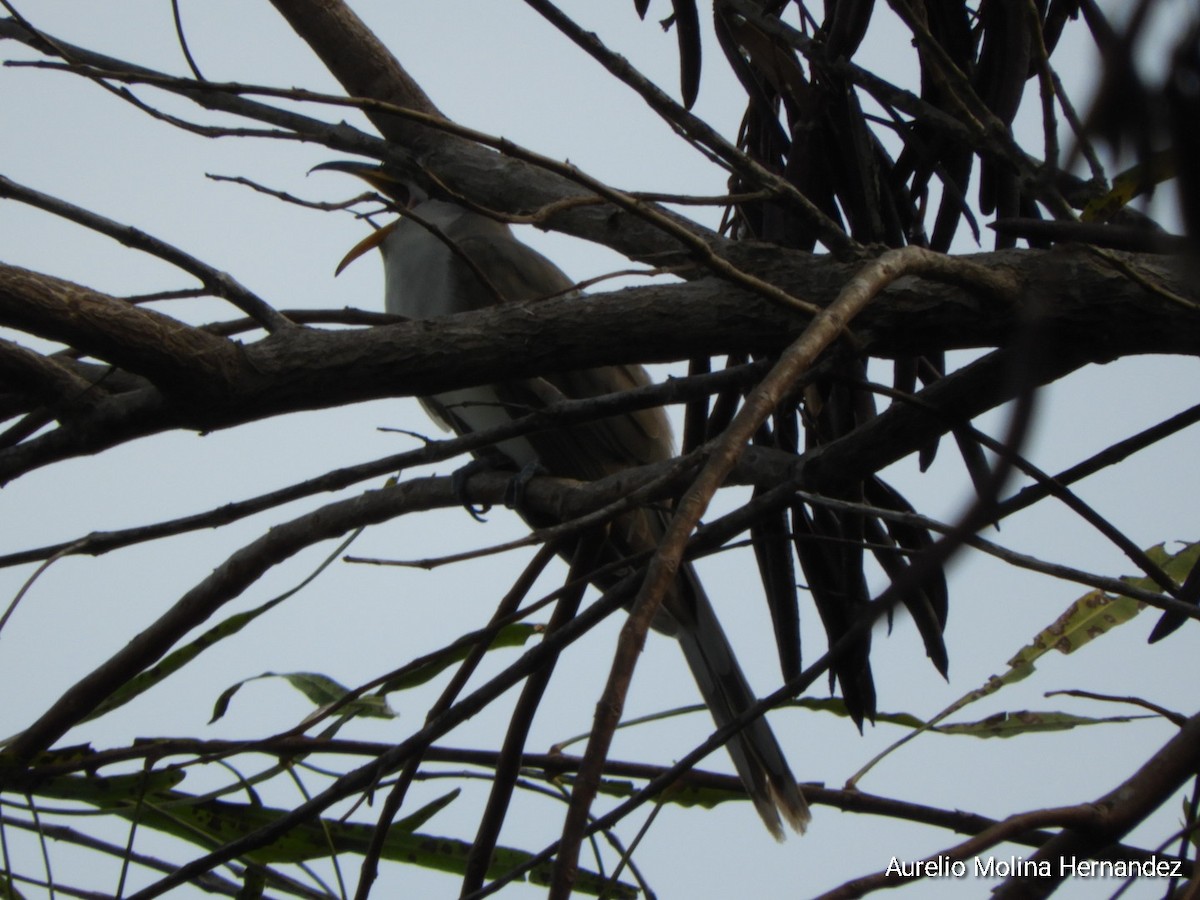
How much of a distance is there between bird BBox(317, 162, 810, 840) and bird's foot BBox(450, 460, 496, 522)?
3.5 inches

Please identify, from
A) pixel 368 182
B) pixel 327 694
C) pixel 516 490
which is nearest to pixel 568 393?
pixel 516 490

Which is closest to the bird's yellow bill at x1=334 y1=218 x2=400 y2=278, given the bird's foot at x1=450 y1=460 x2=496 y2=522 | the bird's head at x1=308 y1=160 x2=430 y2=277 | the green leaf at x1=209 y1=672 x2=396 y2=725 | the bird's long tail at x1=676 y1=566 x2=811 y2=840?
the bird's head at x1=308 y1=160 x2=430 y2=277

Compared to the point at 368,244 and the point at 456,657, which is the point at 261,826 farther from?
the point at 368,244

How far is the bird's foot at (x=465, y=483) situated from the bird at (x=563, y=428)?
89 mm

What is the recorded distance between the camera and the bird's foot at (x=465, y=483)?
234cm

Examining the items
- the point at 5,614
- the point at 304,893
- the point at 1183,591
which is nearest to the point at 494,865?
the point at 304,893

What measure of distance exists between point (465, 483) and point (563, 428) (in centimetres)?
41

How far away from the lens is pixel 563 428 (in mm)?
2240

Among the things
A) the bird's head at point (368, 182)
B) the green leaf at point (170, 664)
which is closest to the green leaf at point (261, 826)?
the green leaf at point (170, 664)

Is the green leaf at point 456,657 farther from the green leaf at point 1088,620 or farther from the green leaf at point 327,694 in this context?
the green leaf at point 1088,620

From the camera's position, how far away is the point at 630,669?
0.71m

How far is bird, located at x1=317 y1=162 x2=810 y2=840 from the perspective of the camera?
2.58 meters

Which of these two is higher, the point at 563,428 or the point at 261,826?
the point at 563,428

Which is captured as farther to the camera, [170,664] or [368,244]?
[368,244]
